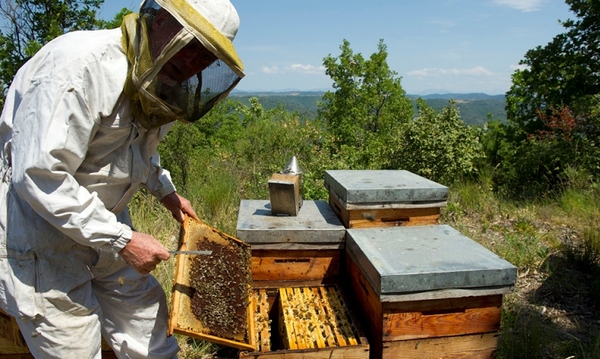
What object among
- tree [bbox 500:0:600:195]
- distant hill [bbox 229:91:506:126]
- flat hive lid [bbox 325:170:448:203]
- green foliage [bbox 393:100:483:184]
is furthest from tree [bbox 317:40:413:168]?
flat hive lid [bbox 325:170:448:203]

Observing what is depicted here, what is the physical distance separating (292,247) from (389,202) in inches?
29.8

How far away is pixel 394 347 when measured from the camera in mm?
2463

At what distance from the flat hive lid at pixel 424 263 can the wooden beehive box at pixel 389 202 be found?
0.18 metres

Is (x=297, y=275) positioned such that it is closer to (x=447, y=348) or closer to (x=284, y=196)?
(x=284, y=196)

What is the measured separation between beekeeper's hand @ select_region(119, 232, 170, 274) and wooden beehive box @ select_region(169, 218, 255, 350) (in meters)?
0.30

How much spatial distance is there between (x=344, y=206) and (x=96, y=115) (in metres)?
1.78

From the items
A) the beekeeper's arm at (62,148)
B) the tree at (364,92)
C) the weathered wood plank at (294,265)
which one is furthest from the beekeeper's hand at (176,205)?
the tree at (364,92)

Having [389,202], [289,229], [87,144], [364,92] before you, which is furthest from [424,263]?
[364,92]

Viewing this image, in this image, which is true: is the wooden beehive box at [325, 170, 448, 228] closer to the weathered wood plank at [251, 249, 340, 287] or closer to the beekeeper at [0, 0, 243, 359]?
the weathered wood plank at [251, 249, 340, 287]

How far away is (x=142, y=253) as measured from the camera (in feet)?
6.45

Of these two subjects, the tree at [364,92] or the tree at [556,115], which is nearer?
the tree at [556,115]

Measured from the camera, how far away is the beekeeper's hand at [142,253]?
1949 millimetres

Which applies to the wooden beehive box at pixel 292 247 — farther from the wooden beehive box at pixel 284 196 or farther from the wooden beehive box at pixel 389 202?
the wooden beehive box at pixel 389 202

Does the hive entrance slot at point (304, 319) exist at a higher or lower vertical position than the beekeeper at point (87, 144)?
lower
